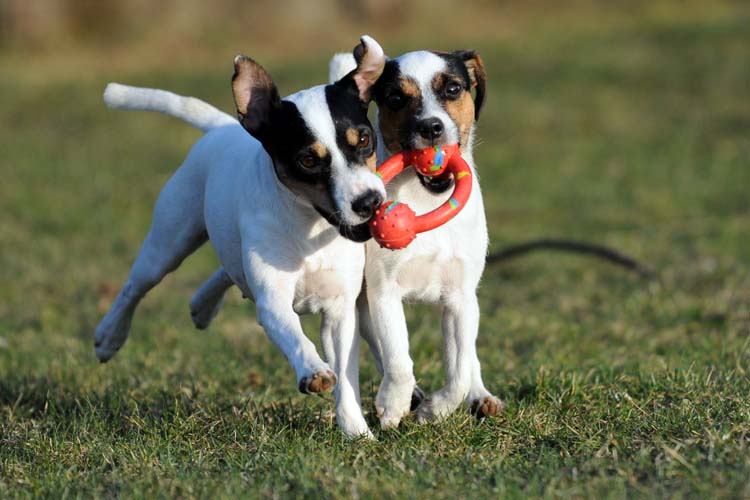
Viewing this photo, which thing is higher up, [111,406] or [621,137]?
[111,406]

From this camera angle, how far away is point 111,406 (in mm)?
5594

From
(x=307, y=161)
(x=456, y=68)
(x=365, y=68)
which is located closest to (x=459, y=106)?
(x=456, y=68)

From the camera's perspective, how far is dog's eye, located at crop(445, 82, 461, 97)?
523 cm

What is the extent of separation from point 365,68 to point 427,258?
887 millimetres

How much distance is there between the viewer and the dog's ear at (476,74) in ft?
17.9

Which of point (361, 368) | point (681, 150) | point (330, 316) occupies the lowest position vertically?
point (681, 150)

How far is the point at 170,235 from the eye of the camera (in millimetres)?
6105

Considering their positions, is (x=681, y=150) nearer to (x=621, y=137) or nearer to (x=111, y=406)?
(x=621, y=137)

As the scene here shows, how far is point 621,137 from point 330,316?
12.5 meters

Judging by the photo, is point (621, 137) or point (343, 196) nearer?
point (343, 196)

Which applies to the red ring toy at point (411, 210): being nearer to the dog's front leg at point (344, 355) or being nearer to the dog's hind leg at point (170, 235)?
the dog's front leg at point (344, 355)

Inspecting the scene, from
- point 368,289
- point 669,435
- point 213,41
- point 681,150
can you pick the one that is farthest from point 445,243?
point 213,41

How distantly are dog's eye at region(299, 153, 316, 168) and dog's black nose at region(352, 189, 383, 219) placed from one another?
27 centimetres

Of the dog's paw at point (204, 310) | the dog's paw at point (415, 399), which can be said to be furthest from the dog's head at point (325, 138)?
the dog's paw at point (204, 310)
